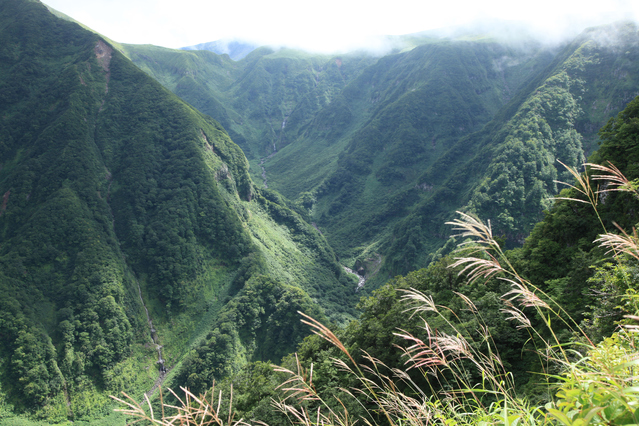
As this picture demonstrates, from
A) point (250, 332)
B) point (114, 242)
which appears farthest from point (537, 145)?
point (114, 242)

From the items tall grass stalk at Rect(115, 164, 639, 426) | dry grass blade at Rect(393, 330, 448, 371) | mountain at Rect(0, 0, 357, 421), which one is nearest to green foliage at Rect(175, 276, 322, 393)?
mountain at Rect(0, 0, 357, 421)

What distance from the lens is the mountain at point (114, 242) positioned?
6047 centimetres

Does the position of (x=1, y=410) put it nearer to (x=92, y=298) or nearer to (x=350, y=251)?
(x=92, y=298)

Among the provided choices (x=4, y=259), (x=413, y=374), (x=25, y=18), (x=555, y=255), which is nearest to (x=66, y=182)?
(x=4, y=259)

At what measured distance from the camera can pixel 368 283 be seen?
124562mm

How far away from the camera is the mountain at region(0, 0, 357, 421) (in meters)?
60.5

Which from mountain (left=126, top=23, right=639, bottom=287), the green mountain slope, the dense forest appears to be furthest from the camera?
mountain (left=126, top=23, right=639, bottom=287)

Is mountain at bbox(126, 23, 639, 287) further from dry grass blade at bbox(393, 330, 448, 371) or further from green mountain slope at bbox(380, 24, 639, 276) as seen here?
dry grass blade at bbox(393, 330, 448, 371)

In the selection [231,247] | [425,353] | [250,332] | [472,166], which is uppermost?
[425,353]

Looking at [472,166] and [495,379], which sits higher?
[495,379]

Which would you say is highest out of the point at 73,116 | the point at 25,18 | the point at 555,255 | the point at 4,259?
the point at 25,18

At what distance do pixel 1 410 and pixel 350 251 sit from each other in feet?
390

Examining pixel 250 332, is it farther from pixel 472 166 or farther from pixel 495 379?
pixel 472 166

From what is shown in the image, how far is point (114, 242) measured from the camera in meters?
80.3
